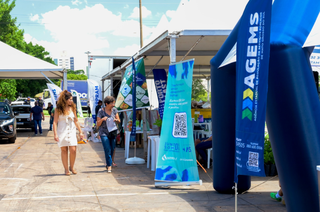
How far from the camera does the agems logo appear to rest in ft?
13.1

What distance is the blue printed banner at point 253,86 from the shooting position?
3910 millimetres

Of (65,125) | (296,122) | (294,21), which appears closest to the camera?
(296,122)

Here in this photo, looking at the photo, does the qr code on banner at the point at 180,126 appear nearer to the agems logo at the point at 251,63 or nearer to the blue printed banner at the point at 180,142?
the blue printed banner at the point at 180,142

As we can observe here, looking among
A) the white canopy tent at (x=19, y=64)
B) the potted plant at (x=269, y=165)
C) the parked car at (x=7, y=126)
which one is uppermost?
the white canopy tent at (x=19, y=64)

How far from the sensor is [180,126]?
6777 millimetres

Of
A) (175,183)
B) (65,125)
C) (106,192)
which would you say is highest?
(65,125)

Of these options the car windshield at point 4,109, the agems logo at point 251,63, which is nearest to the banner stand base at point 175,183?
the agems logo at point 251,63

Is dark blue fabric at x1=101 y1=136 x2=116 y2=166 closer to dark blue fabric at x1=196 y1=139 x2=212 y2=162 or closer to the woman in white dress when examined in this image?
the woman in white dress

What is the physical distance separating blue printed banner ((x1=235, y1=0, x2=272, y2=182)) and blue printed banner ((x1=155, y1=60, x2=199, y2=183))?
2507 mm

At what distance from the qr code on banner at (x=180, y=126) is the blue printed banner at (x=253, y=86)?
2.54m

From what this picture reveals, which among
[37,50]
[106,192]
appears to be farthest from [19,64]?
[37,50]

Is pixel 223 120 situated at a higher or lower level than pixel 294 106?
lower

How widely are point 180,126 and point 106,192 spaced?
5.87 ft

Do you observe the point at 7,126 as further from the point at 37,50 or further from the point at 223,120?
the point at 37,50
